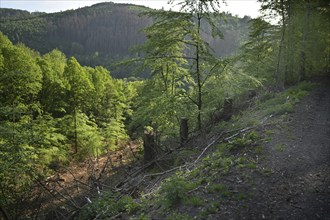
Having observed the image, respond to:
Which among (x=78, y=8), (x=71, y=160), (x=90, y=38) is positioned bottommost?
(x=71, y=160)

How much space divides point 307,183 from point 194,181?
2.33 m

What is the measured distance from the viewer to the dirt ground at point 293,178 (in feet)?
14.5

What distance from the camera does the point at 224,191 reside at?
16.4 ft

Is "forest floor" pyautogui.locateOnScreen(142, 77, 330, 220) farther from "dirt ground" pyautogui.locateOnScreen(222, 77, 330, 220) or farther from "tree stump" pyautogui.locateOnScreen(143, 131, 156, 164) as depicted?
"tree stump" pyautogui.locateOnScreen(143, 131, 156, 164)

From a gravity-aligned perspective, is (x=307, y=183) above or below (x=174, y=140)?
above

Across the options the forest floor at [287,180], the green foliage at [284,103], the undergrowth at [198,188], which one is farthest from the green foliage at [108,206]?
the green foliage at [284,103]

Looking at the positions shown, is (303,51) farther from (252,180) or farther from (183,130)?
(252,180)

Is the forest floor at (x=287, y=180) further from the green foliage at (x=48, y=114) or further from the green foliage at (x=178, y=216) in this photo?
the green foliage at (x=48, y=114)

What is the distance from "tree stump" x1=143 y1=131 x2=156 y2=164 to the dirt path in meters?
4.11

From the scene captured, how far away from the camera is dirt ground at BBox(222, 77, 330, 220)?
4434mm

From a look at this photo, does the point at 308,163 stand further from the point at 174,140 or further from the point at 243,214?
the point at 174,140

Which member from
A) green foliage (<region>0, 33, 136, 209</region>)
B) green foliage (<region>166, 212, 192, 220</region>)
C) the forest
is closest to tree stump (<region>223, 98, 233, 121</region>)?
the forest

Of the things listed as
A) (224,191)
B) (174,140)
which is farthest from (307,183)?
(174,140)

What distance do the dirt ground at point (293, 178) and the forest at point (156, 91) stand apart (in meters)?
1.12
